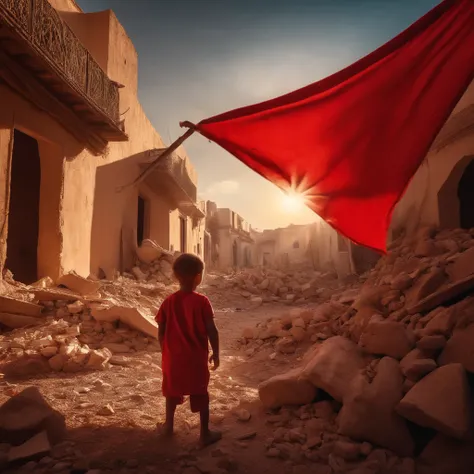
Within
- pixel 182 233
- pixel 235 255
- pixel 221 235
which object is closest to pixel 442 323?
pixel 182 233

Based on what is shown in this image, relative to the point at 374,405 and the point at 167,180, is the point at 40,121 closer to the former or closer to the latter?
the point at 167,180

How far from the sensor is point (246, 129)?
2574mm

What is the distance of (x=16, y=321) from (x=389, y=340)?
3887 millimetres

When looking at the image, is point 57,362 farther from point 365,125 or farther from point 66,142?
point 66,142

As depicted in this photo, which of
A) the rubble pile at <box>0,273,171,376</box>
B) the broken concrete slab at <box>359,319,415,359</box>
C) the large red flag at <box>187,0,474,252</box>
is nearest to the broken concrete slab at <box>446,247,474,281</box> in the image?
the large red flag at <box>187,0,474,252</box>

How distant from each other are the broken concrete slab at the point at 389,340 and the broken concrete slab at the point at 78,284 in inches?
163

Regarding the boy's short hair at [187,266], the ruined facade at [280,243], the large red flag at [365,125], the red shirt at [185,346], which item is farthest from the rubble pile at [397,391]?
the ruined facade at [280,243]

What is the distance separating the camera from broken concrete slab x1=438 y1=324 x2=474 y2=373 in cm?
187

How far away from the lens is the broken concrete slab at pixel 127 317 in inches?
164

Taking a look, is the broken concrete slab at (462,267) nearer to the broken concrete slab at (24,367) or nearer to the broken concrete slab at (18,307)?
the broken concrete slab at (24,367)

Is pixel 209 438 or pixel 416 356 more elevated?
pixel 416 356

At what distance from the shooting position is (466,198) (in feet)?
17.1

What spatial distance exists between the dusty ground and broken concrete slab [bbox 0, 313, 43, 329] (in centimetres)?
119

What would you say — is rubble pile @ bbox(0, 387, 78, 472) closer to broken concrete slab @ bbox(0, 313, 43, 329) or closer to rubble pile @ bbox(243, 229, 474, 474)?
rubble pile @ bbox(243, 229, 474, 474)
